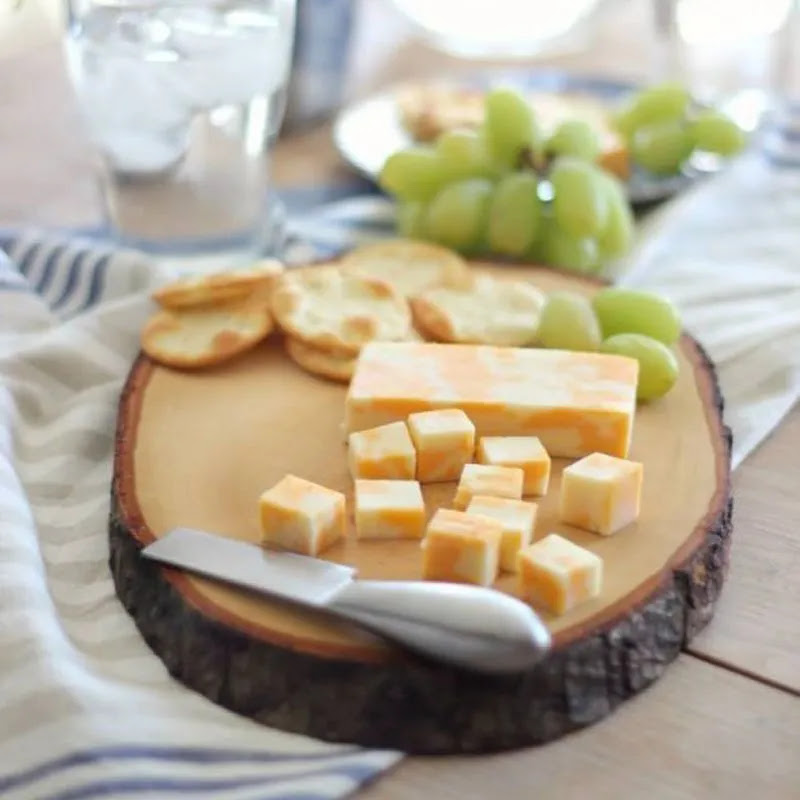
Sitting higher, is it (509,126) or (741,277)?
(509,126)

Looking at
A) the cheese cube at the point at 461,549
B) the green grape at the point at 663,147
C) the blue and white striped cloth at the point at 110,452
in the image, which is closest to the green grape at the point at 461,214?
the blue and white striped cloth at the point at 110,452

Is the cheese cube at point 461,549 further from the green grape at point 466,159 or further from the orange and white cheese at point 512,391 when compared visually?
the green grape at point 466,159

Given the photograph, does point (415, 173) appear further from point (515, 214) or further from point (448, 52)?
point (448, 52)

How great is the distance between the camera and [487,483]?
0.74 meters

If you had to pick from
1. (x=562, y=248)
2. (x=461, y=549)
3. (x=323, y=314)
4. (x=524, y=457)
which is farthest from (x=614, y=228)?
(x=461, y=549)

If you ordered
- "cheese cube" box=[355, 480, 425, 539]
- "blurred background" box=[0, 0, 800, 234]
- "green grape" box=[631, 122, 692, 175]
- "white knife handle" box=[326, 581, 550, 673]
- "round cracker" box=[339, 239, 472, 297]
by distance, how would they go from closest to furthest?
"white knife handle" box=[326, 581, 550, 673], "cheese cube" box=[355, 480, 425, 539], "round cracker" box=[339, 239, 472, 297], "green grape" box=[631, 122, 692, 175], "blurred background" box=[0, 0, 800, 234]

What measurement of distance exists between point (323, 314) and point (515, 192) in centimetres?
22

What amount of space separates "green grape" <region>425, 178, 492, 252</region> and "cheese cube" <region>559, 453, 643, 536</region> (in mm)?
381

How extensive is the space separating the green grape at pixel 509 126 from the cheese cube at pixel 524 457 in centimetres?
39

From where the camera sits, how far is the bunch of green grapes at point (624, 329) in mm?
873

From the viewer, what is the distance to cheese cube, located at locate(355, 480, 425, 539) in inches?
28.4

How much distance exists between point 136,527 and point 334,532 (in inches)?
4.4

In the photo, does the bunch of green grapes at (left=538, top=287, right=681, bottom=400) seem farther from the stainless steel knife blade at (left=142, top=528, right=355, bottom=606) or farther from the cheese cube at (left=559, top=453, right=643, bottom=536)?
the stainless steel knife blade at (left=142, top=528, right=355, bottom=606)

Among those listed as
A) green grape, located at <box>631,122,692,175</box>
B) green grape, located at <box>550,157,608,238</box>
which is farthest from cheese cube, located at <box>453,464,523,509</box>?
green grape, located at <box>631,122,692,175</box>
